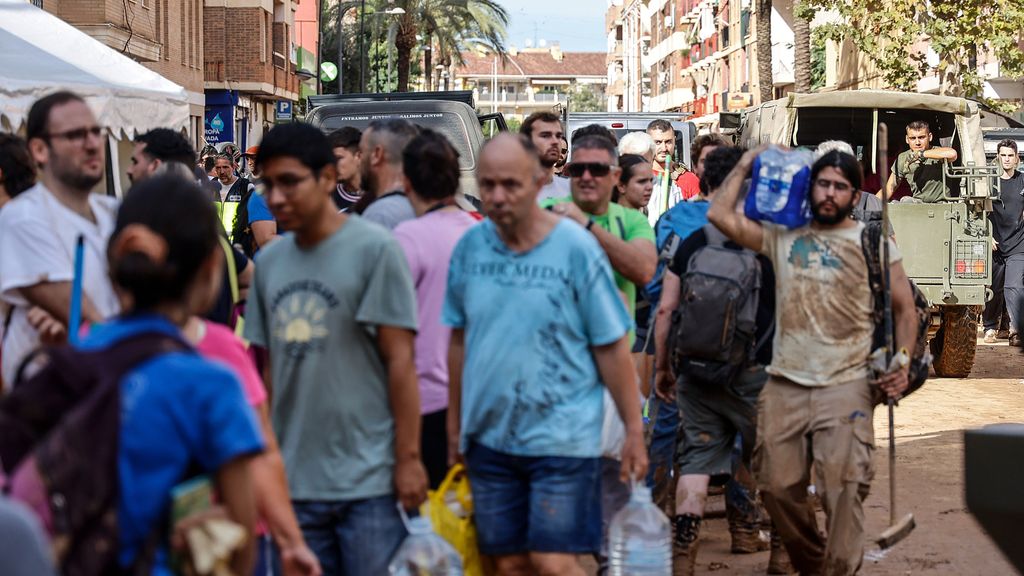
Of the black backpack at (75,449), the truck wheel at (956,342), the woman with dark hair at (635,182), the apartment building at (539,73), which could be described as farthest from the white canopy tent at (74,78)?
the apartment building at (539,73)

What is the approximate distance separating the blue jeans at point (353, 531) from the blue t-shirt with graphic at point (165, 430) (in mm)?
1941

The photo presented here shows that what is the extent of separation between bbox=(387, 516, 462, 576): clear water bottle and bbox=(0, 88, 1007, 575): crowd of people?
0.17ft

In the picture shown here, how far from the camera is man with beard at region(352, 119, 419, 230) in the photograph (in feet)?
20.8

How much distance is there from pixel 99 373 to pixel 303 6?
68914mm

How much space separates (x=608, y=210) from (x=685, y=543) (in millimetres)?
1664

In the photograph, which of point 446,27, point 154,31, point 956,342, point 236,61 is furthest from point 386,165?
point 446,27

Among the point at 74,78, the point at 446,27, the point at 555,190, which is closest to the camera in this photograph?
the point at 555,190

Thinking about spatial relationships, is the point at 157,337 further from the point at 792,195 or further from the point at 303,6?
the point at 303,6

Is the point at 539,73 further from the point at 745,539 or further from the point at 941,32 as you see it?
the point at 745,539

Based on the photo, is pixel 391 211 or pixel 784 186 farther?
pixel 784 186

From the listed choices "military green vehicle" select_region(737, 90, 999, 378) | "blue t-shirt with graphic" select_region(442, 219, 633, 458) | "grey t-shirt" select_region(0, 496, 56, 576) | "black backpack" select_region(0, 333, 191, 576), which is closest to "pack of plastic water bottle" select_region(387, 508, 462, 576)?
"blue t-shirt with graphic" select_region(442, 219, 633, 458)

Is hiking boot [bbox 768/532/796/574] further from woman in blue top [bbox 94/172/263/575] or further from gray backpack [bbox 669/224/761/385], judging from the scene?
woman in blue top [bbox 94/172/263/575]

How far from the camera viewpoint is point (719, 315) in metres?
7.20

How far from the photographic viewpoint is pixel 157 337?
294cm
